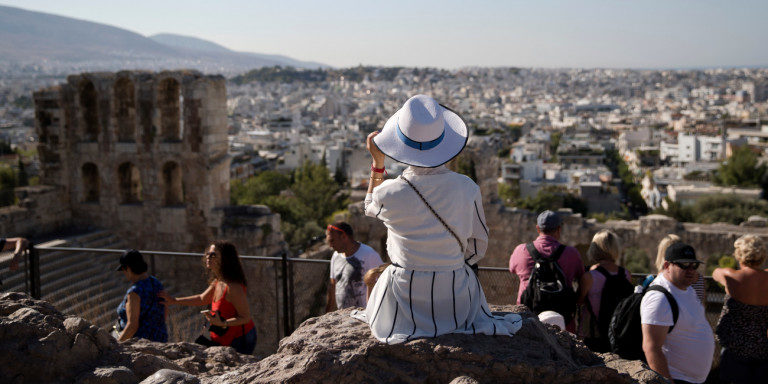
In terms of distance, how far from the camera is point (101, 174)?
42.2 ft

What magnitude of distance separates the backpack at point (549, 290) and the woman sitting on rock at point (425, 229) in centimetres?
127

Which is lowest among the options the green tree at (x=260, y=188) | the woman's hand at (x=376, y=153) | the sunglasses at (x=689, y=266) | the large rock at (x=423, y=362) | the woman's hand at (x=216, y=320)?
the green tree at (x=260, y=188)

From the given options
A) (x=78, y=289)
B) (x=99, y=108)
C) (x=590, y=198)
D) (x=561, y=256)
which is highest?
(x=99, y=108)

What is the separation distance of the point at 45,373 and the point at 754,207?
34.3 meters

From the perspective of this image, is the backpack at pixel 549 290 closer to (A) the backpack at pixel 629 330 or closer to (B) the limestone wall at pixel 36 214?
(A) the backpack at pixel 629 330

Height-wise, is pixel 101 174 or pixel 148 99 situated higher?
pixel 148 99

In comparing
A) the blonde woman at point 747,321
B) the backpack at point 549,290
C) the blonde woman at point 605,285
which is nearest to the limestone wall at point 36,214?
the backpack at point 549,290

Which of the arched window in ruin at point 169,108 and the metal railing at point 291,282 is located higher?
the arched window in ruin at point 169,108

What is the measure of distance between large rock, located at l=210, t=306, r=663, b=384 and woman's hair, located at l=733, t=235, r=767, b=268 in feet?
5.50

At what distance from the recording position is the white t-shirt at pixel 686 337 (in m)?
4.25

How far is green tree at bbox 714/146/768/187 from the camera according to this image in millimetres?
43938

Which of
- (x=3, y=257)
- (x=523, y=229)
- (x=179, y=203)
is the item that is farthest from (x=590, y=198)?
(x=3, y=257)

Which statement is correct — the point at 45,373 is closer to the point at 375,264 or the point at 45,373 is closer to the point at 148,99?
the point at 375,264

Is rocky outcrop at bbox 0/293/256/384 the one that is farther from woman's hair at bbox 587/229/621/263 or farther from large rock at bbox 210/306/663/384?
woman's hair at bbox 587/229/621/263
